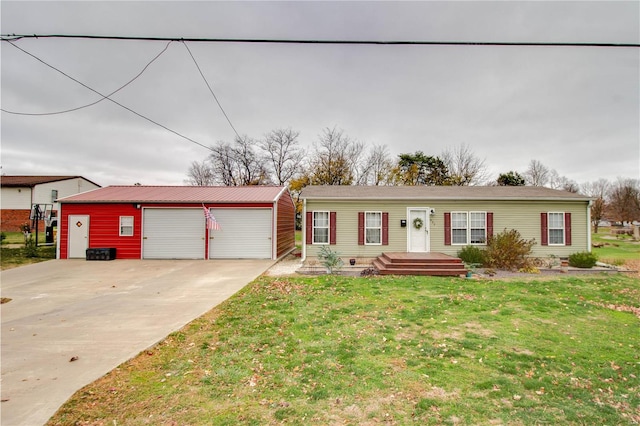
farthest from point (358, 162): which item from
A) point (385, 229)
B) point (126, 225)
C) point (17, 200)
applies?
point (17, 200)

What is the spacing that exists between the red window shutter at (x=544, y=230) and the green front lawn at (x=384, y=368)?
277 inches

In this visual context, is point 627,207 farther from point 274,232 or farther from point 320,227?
point 274,232

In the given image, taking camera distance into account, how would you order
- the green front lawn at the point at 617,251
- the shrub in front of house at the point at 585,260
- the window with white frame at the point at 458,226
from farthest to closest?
the green front lawn at the point at 617,251 < the window with white frame at the point at 458,226 < the shrub in front of house at the point at 585,260

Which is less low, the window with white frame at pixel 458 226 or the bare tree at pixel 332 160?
the bare tree at pixel 332 160

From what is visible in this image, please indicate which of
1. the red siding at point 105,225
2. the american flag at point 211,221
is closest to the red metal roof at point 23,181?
the red siding at point 105,225

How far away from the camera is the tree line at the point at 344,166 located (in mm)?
30875

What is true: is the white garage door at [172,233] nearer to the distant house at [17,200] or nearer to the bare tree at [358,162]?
the bare tree at [358,162]

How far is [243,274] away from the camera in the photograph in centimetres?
1008

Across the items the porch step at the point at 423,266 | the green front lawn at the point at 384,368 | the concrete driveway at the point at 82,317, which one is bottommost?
the concrete driveway at the point at 82,317

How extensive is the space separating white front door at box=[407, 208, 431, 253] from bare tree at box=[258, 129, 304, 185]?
22.1 meters

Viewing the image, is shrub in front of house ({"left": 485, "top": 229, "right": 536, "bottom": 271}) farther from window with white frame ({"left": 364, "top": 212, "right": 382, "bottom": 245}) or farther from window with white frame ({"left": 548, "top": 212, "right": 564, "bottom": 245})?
window with white frame ({"left": 364, "top": 212, "right": 382, "bottom": 245})

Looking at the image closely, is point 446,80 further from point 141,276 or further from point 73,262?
point 73,262

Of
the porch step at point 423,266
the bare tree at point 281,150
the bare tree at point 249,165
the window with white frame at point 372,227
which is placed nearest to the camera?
the porch step at point 423,266

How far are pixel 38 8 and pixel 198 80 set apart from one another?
4337mm
